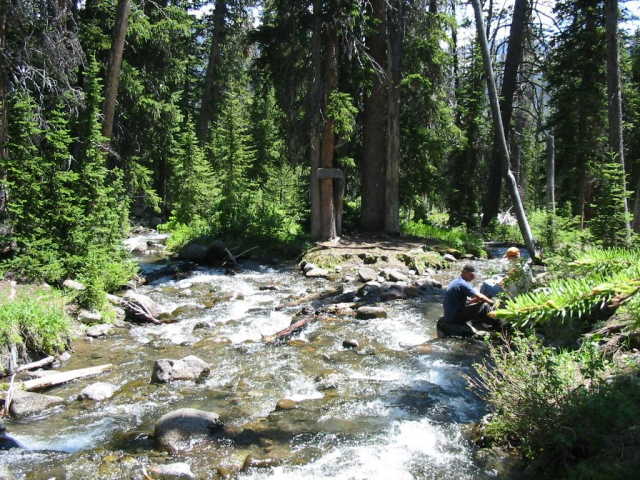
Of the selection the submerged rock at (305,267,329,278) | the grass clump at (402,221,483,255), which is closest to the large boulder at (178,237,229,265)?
the submerged rock at (305,267,329,278)

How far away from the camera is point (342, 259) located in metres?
16.1

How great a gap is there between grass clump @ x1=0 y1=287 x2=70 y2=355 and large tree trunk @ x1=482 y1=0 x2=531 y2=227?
58.6 ft

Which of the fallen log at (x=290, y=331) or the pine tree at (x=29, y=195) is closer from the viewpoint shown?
the fallen log at (x=290, y=331)

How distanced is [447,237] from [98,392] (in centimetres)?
1599

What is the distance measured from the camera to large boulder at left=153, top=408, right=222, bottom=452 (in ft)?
17.9

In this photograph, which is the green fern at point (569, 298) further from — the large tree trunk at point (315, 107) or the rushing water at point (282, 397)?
the large tree trunk at point (315, 107)

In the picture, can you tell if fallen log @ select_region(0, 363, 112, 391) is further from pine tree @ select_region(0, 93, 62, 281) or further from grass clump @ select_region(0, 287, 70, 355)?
pine tree @ select_region(0, 93, 62, 281)

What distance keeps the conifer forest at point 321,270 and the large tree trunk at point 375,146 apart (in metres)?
0.10

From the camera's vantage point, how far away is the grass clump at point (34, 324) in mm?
7559

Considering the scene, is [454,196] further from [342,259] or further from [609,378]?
[609,378]

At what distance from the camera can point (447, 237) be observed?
67.4ft

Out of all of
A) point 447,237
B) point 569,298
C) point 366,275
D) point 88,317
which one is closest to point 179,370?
point 88,317

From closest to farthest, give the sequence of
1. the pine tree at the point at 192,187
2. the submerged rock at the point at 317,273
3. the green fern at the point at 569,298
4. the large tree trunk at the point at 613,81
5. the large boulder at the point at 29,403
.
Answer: the green fern at the point at 569,298, the large boulder at the point at 29,403, the large tree trunk at the point at 613,81, the submerged rock at the point at 317,273, the pine tree at the point at 192,187

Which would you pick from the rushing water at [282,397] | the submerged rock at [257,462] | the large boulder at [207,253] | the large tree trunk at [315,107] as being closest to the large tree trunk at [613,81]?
the rushing water at [282,397]
